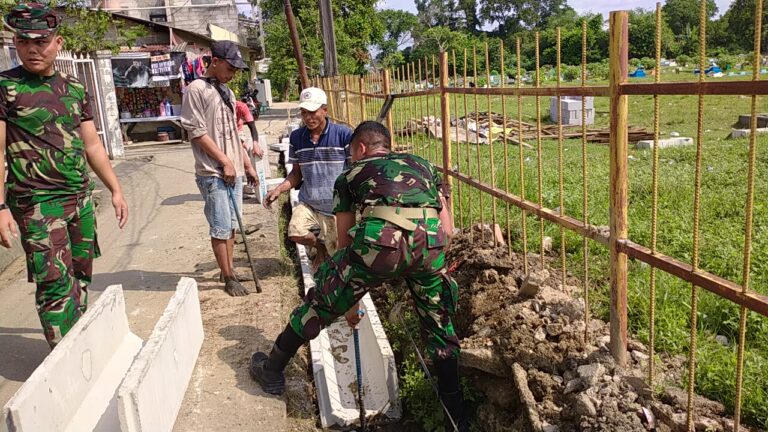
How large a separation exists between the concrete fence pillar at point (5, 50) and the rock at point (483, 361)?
6.63m

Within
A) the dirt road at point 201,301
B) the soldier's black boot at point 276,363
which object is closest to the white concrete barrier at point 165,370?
the dirt road at point 201,301

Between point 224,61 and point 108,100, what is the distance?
33.7ft

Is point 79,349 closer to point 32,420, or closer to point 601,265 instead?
point 32,420

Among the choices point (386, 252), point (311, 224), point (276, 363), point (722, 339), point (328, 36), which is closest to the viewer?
point (386, 252)

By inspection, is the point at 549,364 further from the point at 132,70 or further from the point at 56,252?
the point at 132,70

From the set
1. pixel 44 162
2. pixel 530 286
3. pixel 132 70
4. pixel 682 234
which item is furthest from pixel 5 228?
pixel 132 70

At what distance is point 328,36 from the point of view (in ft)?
42.1

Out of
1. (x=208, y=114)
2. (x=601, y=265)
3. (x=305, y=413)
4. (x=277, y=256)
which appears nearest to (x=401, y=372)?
(x=305, y=413)

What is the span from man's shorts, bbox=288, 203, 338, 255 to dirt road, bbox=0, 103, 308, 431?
21.1 inches

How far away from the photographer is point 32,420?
2.47 meters

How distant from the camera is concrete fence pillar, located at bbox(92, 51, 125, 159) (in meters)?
13.1

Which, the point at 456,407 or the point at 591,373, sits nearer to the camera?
the point at 591,373

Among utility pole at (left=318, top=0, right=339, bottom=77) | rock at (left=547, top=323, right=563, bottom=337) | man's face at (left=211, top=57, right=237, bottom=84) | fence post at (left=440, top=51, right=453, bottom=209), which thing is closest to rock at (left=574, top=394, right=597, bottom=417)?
rock at (left=547, top=323, right=563, bottom=337)

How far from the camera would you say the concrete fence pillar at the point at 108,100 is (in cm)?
1314
